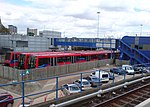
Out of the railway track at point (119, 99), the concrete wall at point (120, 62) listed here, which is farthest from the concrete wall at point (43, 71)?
the railway track at point (119, 99)

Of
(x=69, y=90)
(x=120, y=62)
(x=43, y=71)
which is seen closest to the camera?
(x=69, y=90)

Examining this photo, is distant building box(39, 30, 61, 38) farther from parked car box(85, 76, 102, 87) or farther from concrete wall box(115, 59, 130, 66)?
parked car box(85, 76, 102, 87)

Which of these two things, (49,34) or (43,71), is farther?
(49,34)

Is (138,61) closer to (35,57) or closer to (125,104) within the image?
(35,57)

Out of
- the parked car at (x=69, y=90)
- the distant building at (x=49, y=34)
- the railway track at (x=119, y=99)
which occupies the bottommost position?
the parked car at (x=69, y=90)

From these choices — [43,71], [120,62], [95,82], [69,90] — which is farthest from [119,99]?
[120,62]

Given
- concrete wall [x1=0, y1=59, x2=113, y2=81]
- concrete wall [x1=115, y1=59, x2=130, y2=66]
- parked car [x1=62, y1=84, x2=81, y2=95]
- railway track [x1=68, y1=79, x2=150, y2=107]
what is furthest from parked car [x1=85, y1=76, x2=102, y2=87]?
concrete wall [x1=115, y1=59, x2=130, y2=66]

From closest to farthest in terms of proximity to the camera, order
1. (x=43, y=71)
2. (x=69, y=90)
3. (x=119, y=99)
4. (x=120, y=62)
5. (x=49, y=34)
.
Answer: (x=119, y=99) < (x=69, y=90) < (x=43, y=71) < (x=120, y=62) < (x=49, y=34)

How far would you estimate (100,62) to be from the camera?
4484cm

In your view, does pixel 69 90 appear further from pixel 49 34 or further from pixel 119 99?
pixel 49 34

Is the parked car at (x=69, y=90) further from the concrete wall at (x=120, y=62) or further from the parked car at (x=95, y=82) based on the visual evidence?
the concrete wall at (x=120, y=62)

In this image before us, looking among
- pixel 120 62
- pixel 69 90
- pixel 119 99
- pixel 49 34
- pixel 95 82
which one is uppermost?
pixel 49 34

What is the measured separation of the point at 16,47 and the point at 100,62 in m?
24.6

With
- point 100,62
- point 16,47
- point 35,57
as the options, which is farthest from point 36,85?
point 16,47
